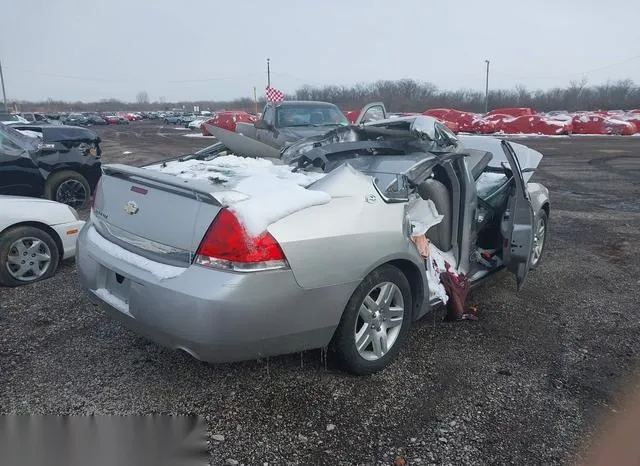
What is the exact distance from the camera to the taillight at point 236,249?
2.53 m

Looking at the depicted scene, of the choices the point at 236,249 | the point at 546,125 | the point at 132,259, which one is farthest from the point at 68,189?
the point at 546,125

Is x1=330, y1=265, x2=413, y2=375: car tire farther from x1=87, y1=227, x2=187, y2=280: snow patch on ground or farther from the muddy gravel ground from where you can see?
x1=87, y1=227, x2=187, y2=280: snow patch on ground

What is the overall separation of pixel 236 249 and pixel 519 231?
2683 mm

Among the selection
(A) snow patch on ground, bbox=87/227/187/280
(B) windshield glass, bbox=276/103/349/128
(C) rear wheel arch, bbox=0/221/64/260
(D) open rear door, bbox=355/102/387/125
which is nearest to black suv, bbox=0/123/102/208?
(C) rear wheel arch, bbox=0/221/64/260

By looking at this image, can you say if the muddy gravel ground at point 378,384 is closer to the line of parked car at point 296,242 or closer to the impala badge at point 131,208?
the line of parked car at point 296,242

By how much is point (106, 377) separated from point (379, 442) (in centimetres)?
170

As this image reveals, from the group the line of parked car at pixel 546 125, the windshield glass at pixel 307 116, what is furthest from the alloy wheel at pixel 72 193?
the line of parked car at pixel 546 125

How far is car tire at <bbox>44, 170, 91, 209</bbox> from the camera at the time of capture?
7.71 metres

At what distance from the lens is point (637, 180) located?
1219 cm

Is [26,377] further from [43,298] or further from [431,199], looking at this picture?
[431,199]

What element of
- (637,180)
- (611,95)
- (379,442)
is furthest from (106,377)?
(611,95)

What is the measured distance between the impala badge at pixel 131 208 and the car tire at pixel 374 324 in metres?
1.36

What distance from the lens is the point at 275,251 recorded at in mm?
2572

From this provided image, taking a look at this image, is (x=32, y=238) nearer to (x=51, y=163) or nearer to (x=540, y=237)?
(x=51, y=163)
